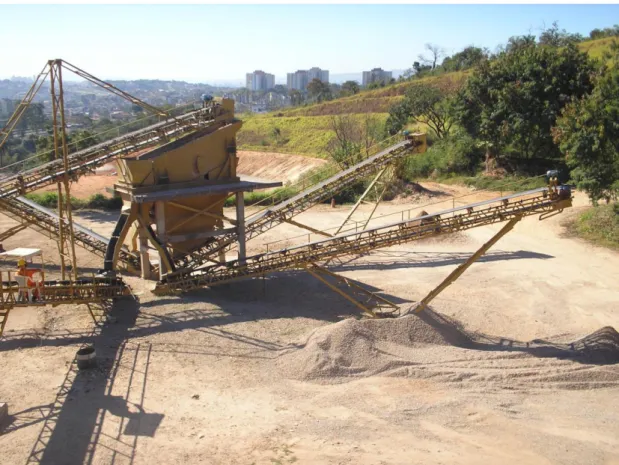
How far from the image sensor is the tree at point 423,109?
175 feet

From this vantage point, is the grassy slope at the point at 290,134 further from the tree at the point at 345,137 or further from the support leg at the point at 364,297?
the support leg at the point at 364,297

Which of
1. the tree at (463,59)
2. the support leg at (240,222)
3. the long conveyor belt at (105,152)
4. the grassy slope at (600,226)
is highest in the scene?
the tree at (463,59)

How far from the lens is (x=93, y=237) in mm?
23375

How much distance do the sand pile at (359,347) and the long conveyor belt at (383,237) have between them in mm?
2714

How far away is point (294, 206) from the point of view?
76.5ft

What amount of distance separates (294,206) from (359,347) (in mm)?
8916

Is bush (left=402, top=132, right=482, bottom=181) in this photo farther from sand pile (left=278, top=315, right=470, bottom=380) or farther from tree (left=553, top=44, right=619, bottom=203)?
sand pile (left=278, top=315, right=470, bottom=380)

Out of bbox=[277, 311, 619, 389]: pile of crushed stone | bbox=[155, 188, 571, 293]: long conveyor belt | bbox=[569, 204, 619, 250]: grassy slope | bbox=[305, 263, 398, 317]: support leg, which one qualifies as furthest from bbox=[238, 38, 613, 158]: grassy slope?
bbox=[277, 311, 619, 389]: pile of crushed stone

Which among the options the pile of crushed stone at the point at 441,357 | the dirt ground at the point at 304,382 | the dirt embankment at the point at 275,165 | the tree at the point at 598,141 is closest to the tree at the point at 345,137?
the dirt embankment at the point at 275,165

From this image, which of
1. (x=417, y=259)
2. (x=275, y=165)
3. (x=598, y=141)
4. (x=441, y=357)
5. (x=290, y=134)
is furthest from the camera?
(x=290, y=134)

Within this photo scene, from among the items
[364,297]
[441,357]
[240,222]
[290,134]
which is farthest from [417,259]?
[290,134]

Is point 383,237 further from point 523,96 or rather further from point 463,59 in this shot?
point 463,59

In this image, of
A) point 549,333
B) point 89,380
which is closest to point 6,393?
point 89,380

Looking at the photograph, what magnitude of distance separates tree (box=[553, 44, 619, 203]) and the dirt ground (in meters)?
7.66
